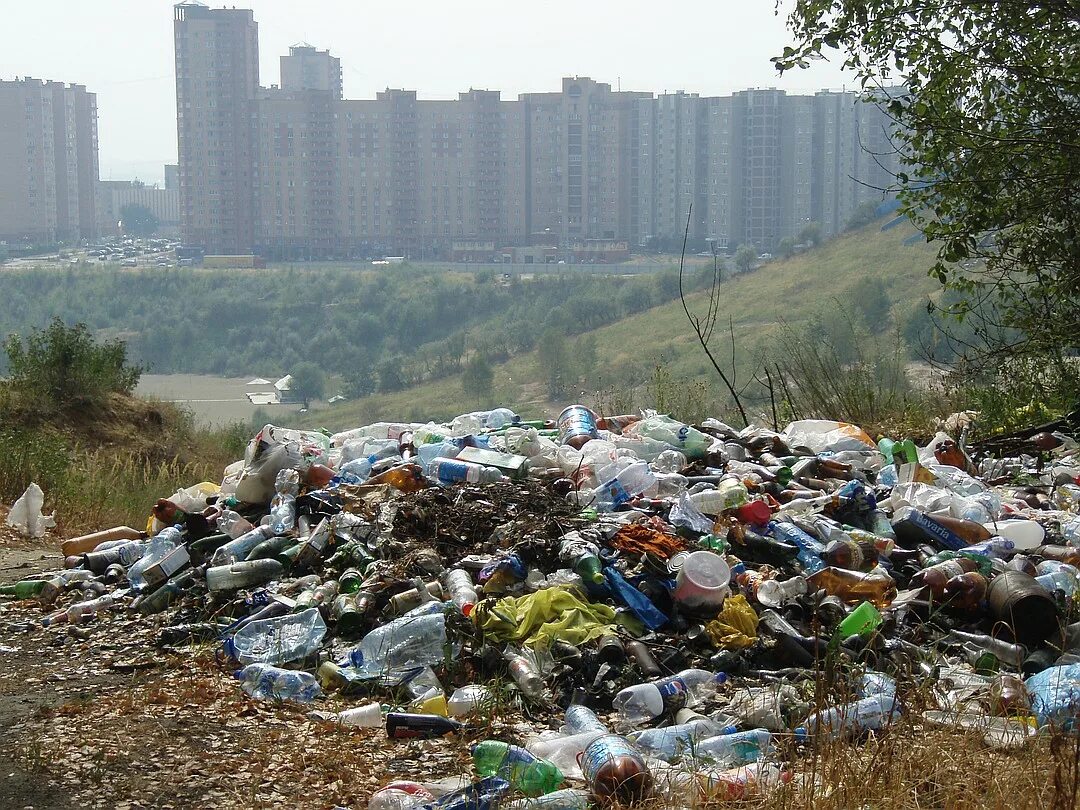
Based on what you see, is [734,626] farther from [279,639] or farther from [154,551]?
[154,551]

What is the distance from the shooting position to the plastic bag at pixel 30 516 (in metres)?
6.18

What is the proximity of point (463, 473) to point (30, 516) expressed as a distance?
121 inches

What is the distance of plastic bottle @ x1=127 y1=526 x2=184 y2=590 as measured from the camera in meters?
4.54

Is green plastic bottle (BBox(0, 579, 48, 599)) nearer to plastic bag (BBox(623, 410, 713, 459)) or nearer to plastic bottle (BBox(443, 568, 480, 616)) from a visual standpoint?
plastic bottle (BBox(443, 568, 480, 616))

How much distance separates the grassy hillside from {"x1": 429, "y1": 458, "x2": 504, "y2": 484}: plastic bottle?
64.5 ft

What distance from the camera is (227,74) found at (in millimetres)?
48688

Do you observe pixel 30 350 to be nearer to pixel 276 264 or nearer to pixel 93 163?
pixel 276 264

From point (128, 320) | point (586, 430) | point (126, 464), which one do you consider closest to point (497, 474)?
point (586, 430)

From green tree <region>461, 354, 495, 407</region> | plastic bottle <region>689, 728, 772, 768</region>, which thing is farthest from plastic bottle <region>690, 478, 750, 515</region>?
green tree <region>461, 354, 495, 407</region>

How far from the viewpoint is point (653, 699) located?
3.14 m

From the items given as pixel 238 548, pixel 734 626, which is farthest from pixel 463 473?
pixel 734 626

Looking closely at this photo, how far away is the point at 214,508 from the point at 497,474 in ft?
4.86

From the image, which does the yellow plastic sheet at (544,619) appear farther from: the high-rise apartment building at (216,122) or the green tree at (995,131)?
the high-rise apartment building at (216,122)

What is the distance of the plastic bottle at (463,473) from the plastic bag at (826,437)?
1.78m
